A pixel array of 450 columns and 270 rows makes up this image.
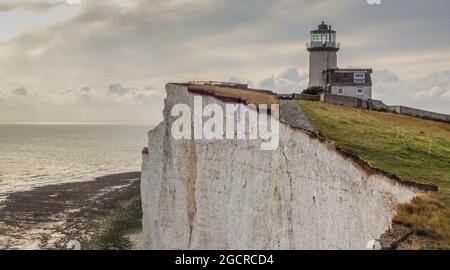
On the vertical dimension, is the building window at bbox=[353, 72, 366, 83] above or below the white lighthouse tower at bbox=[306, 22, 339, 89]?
below

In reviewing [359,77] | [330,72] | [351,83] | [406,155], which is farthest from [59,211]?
[406,155]

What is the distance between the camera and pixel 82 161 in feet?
393

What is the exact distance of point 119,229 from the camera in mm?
47031

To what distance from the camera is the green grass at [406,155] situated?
1463cm

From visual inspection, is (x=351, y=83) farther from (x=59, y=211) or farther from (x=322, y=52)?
(x=59, y=211)

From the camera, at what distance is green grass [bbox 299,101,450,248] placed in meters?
14.6

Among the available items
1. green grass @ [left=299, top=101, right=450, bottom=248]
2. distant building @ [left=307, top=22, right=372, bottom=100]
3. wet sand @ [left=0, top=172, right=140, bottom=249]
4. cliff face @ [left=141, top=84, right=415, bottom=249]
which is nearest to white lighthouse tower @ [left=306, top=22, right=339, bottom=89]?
distant building @ [left=307, top=22, right=372, bottom=100]

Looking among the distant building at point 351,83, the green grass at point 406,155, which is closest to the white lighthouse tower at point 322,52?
the distant building at point 351,83

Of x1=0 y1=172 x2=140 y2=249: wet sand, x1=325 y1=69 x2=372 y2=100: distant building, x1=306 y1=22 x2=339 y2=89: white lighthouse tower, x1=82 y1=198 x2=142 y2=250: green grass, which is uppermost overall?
x1=306 y1=22 x2=339 y2=89: white lighthouse tower

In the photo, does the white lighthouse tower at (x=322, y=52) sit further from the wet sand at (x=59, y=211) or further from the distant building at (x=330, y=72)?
the wet sand at (x=59, y=211)

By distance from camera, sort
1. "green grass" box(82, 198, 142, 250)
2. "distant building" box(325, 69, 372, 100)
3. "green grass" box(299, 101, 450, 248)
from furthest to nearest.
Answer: "distant building" box(325, 69, 372, 100) < "green grass" box(82, 198, 142, 250) < "green grass" box(299, 101, 450, 248)

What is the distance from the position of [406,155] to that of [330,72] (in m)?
33.7

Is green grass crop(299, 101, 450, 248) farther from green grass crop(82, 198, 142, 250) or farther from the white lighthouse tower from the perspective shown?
the white lighthouse tower

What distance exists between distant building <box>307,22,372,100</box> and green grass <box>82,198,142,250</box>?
2192cm
